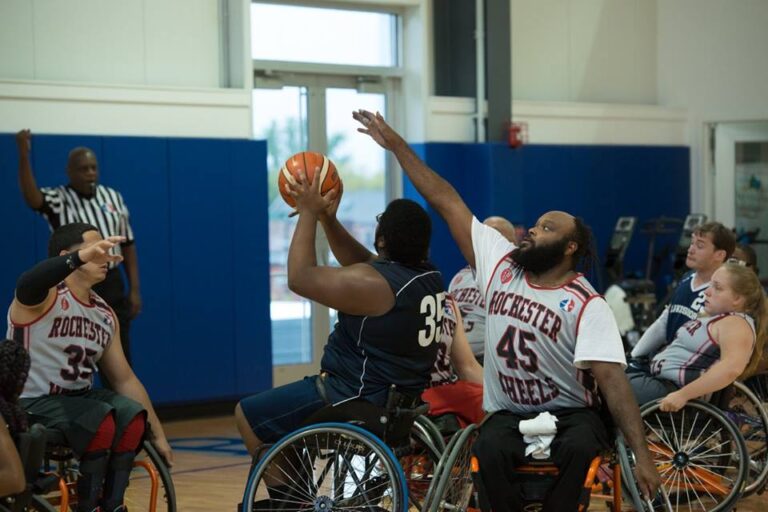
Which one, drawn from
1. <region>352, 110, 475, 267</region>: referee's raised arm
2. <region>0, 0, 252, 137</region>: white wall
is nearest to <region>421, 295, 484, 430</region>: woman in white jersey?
<region>352, 110, 475, 267</region>: referee's raised arm

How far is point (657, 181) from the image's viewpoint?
33.7 ft

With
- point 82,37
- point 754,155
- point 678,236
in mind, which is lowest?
point 678,236

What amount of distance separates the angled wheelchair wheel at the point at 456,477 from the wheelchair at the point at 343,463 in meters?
0.02

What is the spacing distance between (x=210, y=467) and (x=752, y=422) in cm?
275

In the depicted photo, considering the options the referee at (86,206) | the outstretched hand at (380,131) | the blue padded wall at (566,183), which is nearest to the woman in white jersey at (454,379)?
the outstretched hand at (380,131)

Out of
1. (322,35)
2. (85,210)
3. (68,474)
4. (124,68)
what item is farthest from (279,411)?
(322,35)

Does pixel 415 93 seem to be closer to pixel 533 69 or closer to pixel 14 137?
pixel 533 69

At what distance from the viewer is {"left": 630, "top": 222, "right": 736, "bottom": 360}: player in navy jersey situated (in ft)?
16.5

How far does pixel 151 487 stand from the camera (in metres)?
4.56

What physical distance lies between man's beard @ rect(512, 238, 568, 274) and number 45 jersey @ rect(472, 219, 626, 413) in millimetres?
45

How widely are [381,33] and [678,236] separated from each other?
3328 millimetres

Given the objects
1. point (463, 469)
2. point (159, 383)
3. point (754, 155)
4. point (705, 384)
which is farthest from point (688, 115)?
point (463, 469)

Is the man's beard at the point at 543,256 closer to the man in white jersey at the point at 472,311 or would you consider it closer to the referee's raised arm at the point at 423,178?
the referee's raised arm at the point at 423,178

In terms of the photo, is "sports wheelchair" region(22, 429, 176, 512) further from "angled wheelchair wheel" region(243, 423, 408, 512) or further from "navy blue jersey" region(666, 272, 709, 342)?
"navy blue jersey" region(666, 272, 709, 342)
